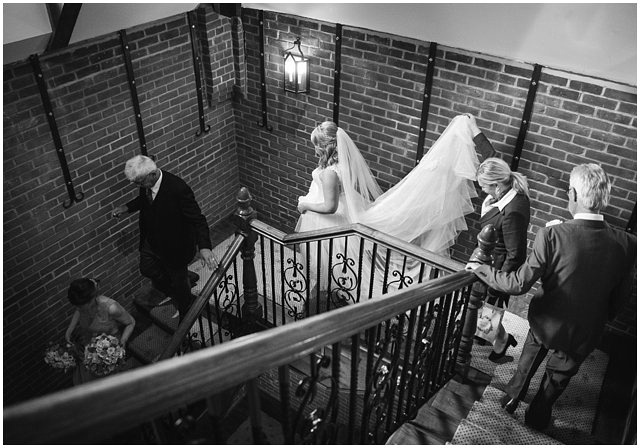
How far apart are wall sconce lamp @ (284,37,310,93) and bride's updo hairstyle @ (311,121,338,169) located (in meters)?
1.29

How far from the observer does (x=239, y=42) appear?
556 centimetres

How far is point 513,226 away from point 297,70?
2704mm

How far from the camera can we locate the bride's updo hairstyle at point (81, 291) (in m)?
3.96

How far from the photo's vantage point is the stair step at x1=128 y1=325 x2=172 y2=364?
16.9 feet

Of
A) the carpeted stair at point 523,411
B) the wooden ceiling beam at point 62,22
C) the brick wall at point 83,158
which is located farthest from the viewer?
the brick wall at point 83,158

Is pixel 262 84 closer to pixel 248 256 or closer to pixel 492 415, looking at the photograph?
pixel 248 256

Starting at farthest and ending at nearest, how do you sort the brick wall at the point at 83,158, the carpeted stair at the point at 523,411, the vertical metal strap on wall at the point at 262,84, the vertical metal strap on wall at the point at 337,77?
the vertical metal strap on wall at the point at 262,84 → the vertical metal strap on wall at the point at 337,77 → the brick wall at the point at 83,158 → the carpeted stair at the point at 523,411

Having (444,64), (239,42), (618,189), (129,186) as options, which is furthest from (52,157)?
(618,189)

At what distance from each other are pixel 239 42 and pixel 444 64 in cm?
228

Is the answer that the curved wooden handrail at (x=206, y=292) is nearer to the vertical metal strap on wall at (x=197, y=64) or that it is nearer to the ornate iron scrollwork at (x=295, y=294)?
the ornate iron scrollwork at (x=295, y=294)

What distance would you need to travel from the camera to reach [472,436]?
298 cm

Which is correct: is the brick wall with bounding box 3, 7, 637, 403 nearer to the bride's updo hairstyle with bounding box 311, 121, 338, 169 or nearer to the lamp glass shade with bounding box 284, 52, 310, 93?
the lamp glass shade with bounding box 284, 52, 310, 93

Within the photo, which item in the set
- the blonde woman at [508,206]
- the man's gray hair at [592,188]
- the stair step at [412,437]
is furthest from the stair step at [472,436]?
the man's gray hair at [592,188]

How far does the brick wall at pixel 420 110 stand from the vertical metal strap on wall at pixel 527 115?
0.04m
